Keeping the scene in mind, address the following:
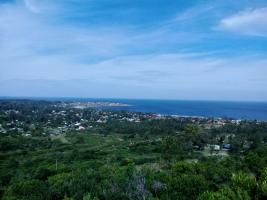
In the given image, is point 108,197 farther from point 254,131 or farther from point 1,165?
point 254,131

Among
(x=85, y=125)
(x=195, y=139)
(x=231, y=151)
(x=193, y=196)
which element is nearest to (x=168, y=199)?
(x=193, y=196)

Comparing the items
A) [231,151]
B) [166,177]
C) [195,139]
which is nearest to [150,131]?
[195,139]

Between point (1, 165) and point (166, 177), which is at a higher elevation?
point (166, 177)

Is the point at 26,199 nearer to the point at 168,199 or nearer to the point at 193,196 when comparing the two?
the point at 168,199

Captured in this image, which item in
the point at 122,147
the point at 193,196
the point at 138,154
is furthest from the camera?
the point at 122,147

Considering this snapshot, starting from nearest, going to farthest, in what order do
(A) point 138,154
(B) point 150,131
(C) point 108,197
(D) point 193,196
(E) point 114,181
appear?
(C) point 108,197
(D) point 193,196
(E) point 114,181
(A) point 138,154
(B) point 150,131

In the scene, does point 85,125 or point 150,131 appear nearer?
point 150,131
